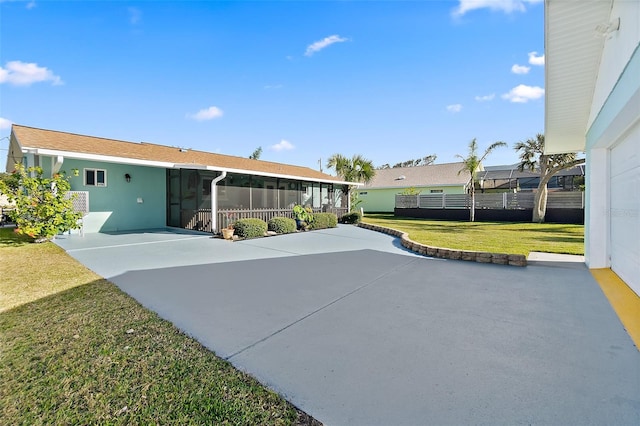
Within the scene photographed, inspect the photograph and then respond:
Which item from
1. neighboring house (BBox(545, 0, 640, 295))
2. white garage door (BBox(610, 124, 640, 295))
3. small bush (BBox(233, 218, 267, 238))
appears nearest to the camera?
neighboring house (BBox(545, 0, 640, 295))

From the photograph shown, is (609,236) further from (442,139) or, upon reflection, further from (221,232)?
(442,139)

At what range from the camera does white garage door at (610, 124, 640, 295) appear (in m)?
4.21

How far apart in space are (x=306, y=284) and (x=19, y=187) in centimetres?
993

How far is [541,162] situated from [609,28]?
16.7 m

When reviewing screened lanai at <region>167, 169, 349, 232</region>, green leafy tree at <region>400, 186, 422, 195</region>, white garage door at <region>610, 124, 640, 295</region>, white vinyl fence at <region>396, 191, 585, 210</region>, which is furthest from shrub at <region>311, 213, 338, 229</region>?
green leafy tree at <region>400, 186, 422, 195</region>

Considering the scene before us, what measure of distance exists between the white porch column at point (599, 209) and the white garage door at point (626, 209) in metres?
0.20

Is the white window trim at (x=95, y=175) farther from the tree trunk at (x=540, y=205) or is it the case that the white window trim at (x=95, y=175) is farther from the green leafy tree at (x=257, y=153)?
the green leafy tree at (x=257, y=153)

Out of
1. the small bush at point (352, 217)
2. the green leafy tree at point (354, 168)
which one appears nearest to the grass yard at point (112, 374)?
the small bush at point (352, 217)

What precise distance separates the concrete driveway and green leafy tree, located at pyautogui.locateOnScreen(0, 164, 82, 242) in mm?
3731

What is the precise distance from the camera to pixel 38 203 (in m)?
8.93

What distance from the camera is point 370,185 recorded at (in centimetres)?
3081

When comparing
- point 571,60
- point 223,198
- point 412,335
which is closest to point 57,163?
point 223,198

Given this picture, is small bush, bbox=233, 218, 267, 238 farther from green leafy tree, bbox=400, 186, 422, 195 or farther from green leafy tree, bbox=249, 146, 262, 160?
green leafy tree, bbox=249, 146, 262, 160

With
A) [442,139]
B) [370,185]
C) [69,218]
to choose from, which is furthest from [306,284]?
[370,185]
